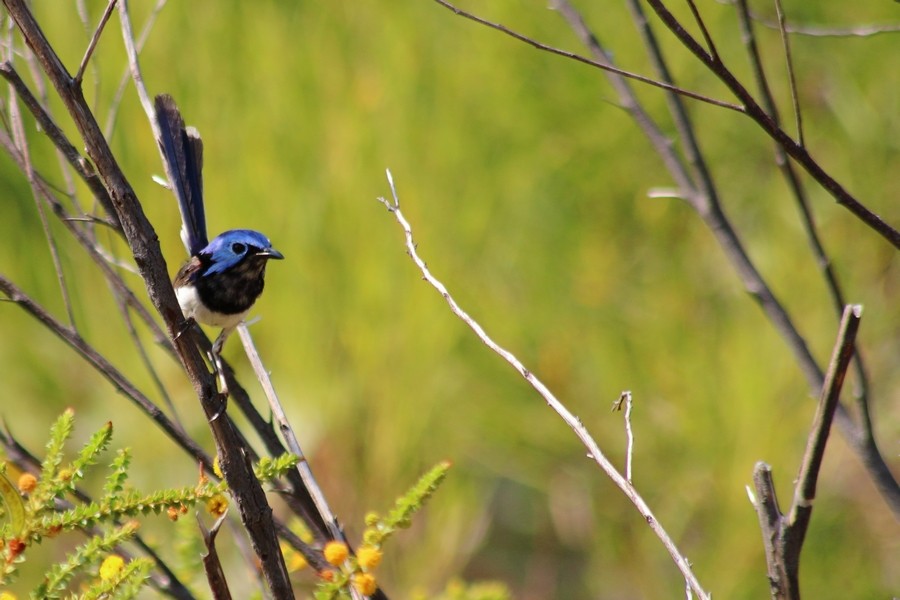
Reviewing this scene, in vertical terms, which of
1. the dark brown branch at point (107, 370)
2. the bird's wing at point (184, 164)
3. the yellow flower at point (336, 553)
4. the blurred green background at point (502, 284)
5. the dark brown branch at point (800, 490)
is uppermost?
the blurred green background at point (502, 284)

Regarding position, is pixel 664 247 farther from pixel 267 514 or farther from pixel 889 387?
pixel 267 514

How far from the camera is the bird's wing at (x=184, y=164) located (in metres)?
1.70

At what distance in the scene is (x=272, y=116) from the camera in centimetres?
290

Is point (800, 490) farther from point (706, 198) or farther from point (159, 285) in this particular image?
point (706, 198)

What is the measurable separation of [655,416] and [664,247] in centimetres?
52

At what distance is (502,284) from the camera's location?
9.49ft

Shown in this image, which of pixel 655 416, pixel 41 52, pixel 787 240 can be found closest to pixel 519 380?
pixel 655 416

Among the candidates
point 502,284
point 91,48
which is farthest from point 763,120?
point 502,284

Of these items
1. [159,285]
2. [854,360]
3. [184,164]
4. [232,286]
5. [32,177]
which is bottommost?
[159,285]

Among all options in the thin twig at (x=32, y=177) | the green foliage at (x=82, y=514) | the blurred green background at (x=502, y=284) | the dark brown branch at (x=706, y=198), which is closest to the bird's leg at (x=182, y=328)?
the green foliage at (x=82, y=514)

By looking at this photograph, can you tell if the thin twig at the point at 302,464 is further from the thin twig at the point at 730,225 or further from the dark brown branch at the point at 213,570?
the thin twig at the point at 730,225

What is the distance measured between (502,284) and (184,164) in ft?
4.12

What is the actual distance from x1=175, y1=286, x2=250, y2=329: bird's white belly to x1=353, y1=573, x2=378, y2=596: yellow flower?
70cm

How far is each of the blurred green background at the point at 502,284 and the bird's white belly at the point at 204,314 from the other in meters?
0.66
